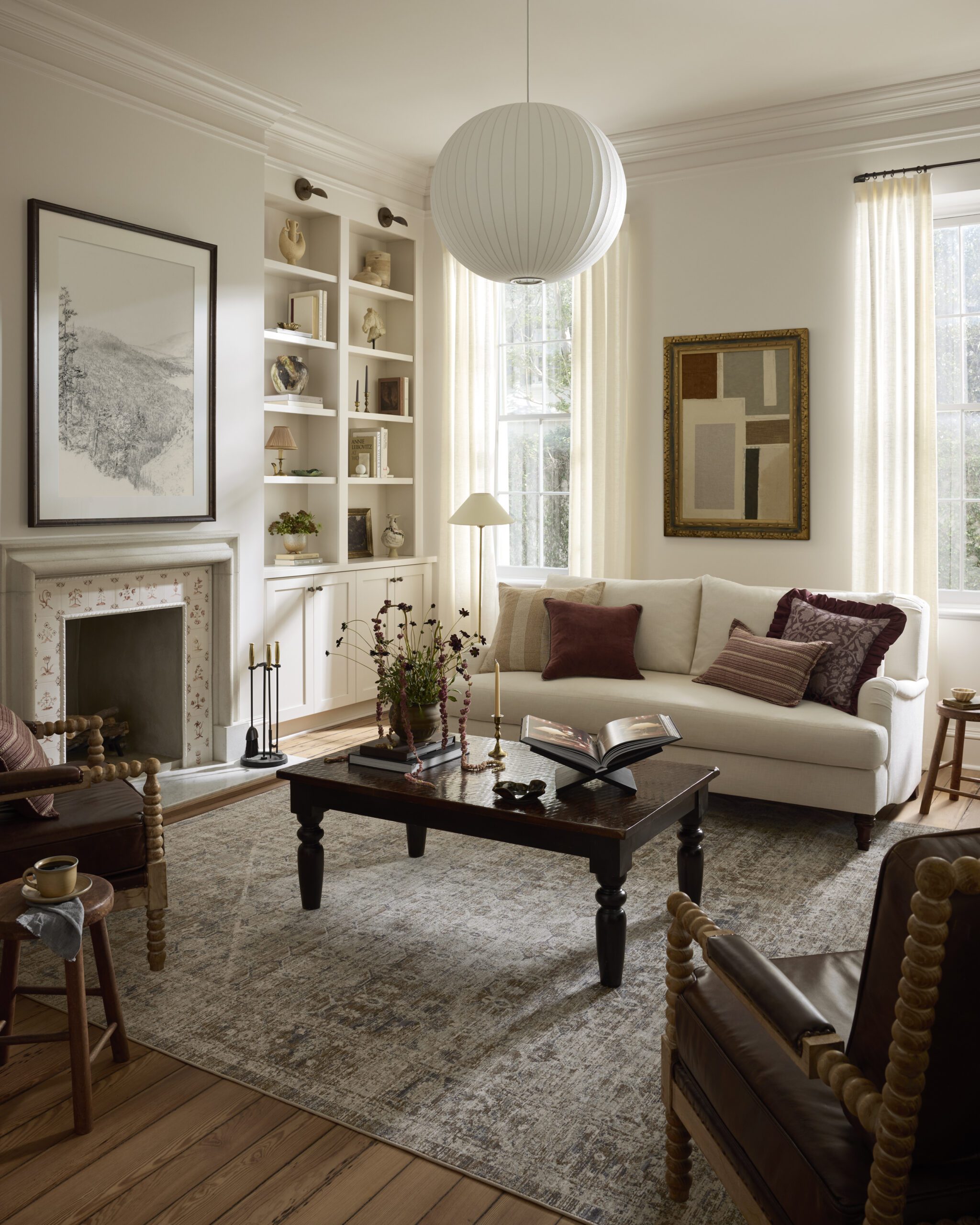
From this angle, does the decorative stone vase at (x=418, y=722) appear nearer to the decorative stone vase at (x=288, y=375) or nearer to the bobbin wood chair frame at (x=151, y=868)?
the bobbin wood chair frame at (x=151, y=868)

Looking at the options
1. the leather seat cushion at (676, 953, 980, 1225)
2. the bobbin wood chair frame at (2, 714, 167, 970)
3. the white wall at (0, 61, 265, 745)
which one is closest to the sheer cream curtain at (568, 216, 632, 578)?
the white wall at (0, 61, 265, 745)

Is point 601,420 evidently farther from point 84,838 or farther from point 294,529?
point 84,838

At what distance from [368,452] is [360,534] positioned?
50 centimetres

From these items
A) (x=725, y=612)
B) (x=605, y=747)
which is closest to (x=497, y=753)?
(x=605, y=747)

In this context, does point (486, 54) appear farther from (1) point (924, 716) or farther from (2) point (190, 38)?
(1) point (924, 716)

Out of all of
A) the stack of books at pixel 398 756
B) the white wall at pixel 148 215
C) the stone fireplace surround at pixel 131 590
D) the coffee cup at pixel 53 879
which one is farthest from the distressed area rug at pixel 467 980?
the white wall at pixel 148 215

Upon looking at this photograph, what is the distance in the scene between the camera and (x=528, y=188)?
2.87m

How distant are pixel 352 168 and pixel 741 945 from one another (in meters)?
5.20

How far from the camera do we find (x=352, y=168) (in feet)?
18.6

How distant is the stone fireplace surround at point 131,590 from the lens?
12.8 ft

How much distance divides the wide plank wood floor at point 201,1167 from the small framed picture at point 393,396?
4.59 meters

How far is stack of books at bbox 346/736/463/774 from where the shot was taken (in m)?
3.20

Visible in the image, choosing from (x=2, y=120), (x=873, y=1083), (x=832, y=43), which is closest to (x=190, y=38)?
(x=2, y=120)

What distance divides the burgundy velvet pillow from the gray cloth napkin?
109 inches
